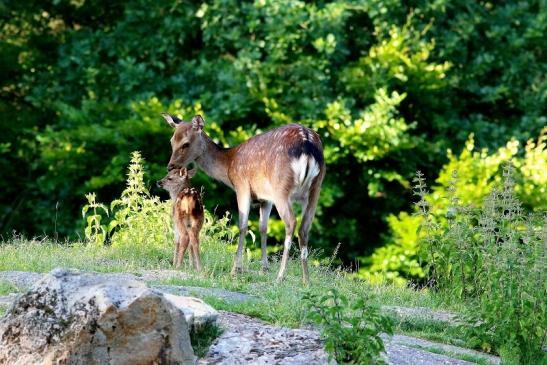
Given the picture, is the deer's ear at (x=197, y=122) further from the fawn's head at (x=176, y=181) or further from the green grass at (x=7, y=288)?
the green grass at (x=7, y=288)

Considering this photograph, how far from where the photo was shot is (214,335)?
26.1ft

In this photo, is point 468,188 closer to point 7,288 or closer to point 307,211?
point 307,211

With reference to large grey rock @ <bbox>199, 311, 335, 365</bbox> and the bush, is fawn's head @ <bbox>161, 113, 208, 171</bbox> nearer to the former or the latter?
large grey rock @ <bbox>199, 311, 335, 365</bbox>

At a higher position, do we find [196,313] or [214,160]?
[214,160]

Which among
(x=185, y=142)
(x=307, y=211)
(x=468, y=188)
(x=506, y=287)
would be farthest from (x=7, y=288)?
(x=468, y=188)

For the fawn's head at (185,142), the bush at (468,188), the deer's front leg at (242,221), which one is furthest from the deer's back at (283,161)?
the bush at (468,188)

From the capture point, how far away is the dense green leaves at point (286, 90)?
1797 centimetres

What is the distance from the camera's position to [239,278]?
35.8 feet

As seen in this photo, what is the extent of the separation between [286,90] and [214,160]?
18.4 feet

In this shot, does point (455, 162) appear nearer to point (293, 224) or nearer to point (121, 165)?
point (121, 165)

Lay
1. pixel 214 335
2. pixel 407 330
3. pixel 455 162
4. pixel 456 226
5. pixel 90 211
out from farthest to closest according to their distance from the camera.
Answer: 1. pixel 90 211
2. pixel 455 162
3. pixel 456 226
4. pixel 407 330
5. pixel 214 335

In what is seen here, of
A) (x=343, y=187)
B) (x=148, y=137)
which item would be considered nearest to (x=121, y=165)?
(x=148, y=137)

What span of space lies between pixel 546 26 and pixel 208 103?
572cm

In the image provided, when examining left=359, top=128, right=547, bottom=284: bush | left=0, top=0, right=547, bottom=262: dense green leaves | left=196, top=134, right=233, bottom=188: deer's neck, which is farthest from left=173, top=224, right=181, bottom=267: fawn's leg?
left=0, top=0, right=547, bottom=262: dense green leaves
